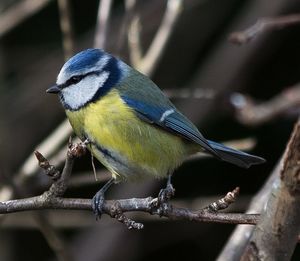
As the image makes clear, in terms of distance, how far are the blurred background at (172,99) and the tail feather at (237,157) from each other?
84cm

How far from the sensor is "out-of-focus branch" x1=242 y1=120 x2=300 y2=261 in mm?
1291

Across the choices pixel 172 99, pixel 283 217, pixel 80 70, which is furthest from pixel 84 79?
pixel 172 99

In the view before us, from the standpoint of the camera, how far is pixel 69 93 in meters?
→ 2.19

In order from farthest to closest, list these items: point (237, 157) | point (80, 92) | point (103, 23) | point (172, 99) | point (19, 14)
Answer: point (172, 99) < point (19, 14) < point (103, 23) < point (237, 157) < point (80, 92)

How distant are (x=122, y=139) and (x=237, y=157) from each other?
453 millimetres

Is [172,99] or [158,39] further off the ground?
[158,39]

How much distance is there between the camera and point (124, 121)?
6.95 feet

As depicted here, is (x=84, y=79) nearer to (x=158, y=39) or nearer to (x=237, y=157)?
(x=237, y=157)

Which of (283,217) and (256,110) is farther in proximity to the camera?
(256,110)

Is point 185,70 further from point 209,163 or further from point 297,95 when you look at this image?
point 297,95

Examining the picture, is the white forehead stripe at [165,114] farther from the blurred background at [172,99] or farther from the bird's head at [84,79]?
the blurred background at [172,99]

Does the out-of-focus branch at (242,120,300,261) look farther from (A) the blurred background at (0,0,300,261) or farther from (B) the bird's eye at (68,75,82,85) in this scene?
(A) the blurred background at (0,0,300,261)

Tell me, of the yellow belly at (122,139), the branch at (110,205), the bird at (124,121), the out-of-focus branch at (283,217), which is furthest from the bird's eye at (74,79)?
the out-of-focus branch at (283,217)

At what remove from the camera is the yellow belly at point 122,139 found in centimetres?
207
